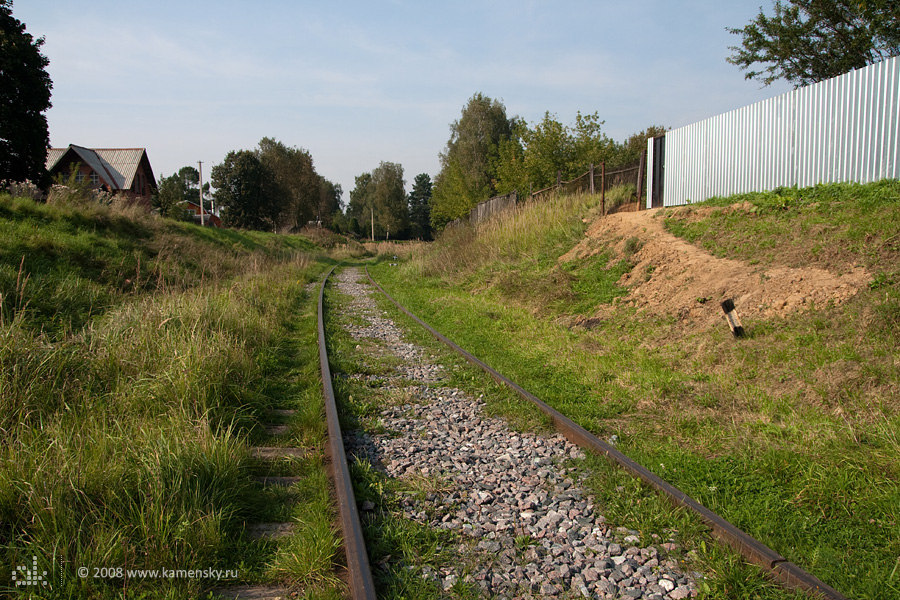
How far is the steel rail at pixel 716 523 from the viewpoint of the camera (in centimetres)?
253

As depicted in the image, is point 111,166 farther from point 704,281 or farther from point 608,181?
point 704,281

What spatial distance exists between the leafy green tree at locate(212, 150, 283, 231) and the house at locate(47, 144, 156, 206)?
659cm

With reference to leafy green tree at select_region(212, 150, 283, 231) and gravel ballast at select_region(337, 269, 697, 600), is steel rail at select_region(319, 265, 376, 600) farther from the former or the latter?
leafy green tree at select_region(212, 150, 283, 231)

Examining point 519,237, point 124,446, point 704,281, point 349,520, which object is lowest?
point 349,520

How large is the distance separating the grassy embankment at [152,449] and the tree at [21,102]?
23.5 m

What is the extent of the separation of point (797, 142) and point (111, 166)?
57.4 metres

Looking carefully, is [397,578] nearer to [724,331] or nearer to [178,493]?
[178,493]

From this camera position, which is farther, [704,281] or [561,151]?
[561,151]

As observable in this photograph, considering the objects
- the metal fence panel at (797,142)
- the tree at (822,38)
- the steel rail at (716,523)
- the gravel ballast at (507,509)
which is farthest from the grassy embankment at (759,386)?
the tree at (822,38)

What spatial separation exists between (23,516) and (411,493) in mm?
2109

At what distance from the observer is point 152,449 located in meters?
3.48

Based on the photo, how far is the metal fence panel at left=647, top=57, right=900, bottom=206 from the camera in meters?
8.04

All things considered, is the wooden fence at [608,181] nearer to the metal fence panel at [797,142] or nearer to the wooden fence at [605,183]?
the wooden fence at [605,183]

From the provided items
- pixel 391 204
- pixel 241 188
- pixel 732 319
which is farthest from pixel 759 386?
pixel 391 204
